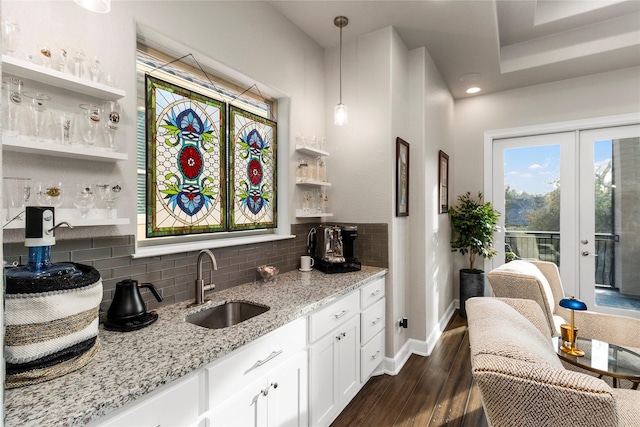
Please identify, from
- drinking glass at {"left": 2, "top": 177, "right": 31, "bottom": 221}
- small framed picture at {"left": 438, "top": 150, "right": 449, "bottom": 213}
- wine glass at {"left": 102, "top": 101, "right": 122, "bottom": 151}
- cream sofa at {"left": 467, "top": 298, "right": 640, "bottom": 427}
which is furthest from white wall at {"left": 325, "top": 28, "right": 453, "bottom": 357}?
drinking glass at {"left": 2, "top": 177, "right": 31, "bottom": 221}

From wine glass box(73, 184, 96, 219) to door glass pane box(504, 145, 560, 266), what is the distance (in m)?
4.35

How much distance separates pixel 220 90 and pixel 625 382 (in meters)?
Result: 3.18

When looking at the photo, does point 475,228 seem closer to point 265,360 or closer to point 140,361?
point 265,360

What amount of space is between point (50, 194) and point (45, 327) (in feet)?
1.81

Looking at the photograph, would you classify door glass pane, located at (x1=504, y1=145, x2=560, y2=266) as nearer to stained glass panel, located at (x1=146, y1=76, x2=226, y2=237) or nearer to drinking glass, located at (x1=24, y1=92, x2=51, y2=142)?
stained glass panel, located at (x1=146, y1=76, x2=226, y2=237)

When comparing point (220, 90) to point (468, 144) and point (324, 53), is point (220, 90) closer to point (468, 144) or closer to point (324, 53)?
point (324, 53)

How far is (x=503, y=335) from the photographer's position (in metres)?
1.14

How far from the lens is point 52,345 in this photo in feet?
3.14

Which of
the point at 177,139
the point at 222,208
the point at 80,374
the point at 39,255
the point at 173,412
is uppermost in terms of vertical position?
the point at 177,139

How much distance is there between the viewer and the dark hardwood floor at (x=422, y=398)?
2.09m

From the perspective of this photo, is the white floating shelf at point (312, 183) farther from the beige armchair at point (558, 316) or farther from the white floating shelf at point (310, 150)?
the beige armchair at point (558, 316)

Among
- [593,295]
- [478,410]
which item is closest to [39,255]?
[478,410]

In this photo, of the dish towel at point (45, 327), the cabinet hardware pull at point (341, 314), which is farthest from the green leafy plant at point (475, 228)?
the dish towel at point (45, 327)

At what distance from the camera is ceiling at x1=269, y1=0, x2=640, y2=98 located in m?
2.46
